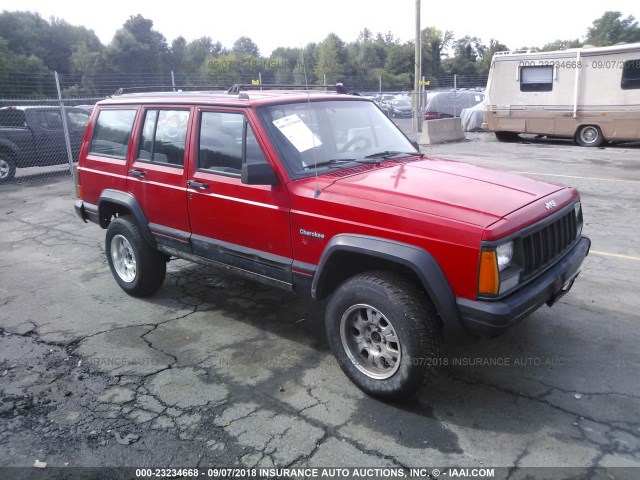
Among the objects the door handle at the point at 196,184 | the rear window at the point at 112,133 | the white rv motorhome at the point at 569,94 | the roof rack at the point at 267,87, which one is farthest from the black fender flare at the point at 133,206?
the white rv motorhome at the point at 569,94

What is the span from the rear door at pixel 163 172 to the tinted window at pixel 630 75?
46.4 ft

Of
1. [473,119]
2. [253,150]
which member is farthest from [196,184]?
[473,119]

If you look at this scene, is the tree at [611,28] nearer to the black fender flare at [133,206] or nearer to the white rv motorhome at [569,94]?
the white rv motorhome at [569,94]

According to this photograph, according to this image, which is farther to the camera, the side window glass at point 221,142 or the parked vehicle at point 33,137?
the parked vehicle at point 33,137

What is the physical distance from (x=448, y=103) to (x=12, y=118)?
1829 cm

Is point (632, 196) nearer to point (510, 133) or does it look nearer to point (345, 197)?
point (345, 197)

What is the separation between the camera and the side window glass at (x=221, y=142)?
13.2 ft

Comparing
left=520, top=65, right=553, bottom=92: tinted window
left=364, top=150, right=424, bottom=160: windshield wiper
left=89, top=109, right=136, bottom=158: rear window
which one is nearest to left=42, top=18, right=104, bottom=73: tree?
left=520, top=65, right=553, bottom=92: tinted window

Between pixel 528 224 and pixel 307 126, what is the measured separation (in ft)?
5.99

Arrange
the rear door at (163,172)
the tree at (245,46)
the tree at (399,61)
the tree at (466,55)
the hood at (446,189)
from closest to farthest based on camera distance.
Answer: the hood at (446,189) < the rear door at (163,172) < the tree at (245,46) < the tree at (399,61) < the tree at (466,55)

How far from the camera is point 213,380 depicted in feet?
12.1

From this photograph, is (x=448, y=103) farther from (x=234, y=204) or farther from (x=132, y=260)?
(x=234, y=204)

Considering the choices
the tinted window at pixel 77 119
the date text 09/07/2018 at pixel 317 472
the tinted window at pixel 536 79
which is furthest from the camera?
the tinted window at pixel 536 79

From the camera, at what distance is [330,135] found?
163 inches
